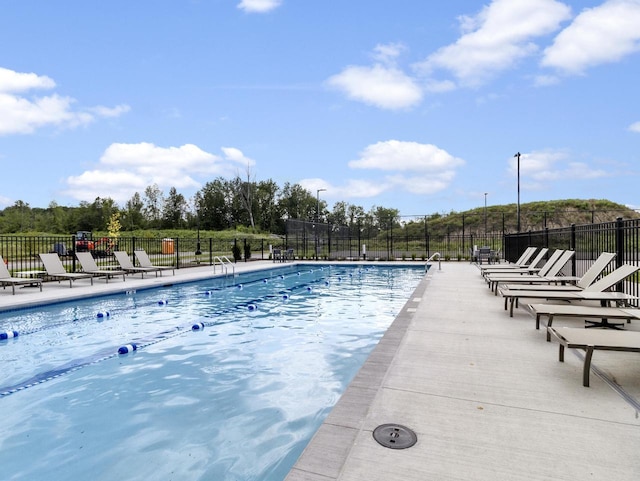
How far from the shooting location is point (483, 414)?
9.79 feet

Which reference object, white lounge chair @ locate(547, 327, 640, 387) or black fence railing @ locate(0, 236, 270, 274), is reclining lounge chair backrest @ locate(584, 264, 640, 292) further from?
black fence railing @ locate(0, 236, 270, 274)

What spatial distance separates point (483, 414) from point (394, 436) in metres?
0.79

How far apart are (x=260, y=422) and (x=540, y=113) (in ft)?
90.0

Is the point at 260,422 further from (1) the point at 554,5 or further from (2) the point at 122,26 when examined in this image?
(2) the point at 122,26

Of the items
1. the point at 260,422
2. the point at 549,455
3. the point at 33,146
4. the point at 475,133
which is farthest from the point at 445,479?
the point at 33,146

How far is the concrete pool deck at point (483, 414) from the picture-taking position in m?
2.28

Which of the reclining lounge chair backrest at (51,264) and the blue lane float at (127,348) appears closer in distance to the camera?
the blue lane float at (127,348)

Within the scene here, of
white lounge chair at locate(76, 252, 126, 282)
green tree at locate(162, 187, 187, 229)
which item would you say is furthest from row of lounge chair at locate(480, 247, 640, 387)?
green tree at locate(162, 187, 187, 229)

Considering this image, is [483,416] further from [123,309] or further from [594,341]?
[123,309]

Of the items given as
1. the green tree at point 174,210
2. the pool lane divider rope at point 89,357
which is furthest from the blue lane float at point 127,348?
the green tree at point 174,210

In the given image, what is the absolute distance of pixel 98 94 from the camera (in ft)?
82.8

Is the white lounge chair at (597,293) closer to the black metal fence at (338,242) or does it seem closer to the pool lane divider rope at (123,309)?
the pool lane divider rope at (123,309)

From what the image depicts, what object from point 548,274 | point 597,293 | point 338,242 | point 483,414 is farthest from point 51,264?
point 338,242

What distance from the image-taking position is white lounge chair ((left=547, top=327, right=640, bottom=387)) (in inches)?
133
